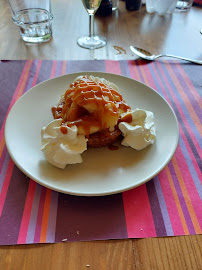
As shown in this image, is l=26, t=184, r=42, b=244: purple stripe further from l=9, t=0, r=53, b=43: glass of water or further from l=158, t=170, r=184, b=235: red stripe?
l=9, t=0, r=53, b=43: glass of water

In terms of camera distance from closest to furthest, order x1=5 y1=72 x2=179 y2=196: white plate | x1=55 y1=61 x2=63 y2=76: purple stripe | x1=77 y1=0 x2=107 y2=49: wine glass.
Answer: x1=5 y1=72 x2=179 y2=196: white plate, x1=55 y1=61 x2=63 y2=76: purple stripe, x1=77 y1=0 x2=107 y2=49: wine glass

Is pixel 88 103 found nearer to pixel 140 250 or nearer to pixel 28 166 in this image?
pixel 28 166

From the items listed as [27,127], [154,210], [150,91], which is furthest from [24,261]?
[150,91]

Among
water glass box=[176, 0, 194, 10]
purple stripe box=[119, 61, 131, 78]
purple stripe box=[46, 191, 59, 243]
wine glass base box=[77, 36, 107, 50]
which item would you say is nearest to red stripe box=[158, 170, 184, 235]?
purple stripe box=[46, 191, 59, 243]

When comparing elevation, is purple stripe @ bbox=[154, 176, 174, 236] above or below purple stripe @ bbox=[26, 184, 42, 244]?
below

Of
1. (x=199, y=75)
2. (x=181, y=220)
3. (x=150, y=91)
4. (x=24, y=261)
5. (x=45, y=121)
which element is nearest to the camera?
(x=24, y=261)
